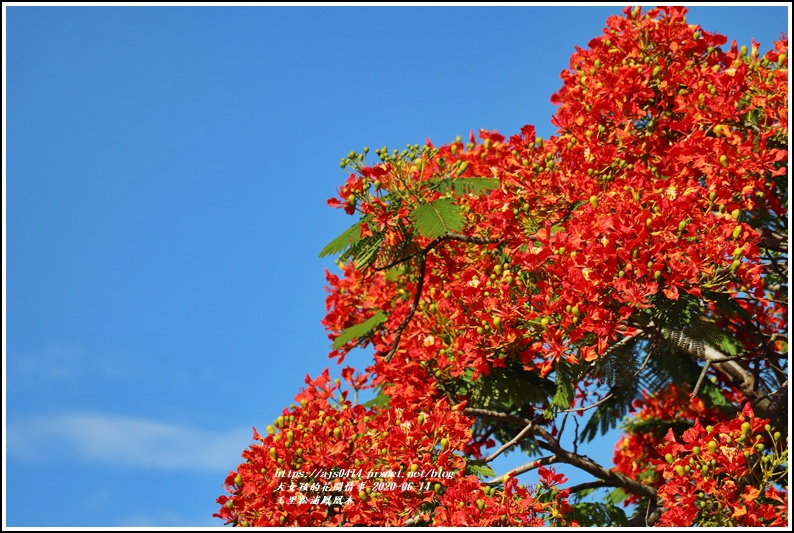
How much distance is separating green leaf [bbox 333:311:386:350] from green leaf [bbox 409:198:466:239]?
1.75 m

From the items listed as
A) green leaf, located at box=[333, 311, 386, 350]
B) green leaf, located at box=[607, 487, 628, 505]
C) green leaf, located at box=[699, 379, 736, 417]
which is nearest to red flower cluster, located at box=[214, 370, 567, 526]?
green leaf, located at box=[333, 311, 386, 350]

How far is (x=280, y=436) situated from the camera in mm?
5395

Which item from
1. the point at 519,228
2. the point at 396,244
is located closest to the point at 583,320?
the point at 519,228

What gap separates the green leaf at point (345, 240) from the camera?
5.78 metres

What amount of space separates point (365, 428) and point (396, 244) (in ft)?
4.56

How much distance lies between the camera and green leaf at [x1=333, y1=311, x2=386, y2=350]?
23.7 feet

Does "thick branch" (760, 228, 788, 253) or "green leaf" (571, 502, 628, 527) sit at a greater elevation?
"thick branch" (760, 228, 788, 253)

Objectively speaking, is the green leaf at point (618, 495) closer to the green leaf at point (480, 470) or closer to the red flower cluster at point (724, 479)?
the green leaf at point (480, 470)

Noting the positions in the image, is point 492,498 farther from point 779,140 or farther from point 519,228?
point 779,140

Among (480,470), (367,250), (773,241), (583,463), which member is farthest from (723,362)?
(367,250)

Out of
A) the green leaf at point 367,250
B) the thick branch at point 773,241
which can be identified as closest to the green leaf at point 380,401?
the green leaf at point 367,250

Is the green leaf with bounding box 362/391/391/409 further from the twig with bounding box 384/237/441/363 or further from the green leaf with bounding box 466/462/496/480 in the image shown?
the green leaf with bounding box 466/462/496/480

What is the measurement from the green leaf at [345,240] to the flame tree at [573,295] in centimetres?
2

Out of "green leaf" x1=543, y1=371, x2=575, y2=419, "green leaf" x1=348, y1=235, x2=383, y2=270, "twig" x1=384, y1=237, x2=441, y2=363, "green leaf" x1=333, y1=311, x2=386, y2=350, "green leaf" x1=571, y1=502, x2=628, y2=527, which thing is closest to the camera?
"green leaf" x1=543, y1=371, x2=575, y2=419
